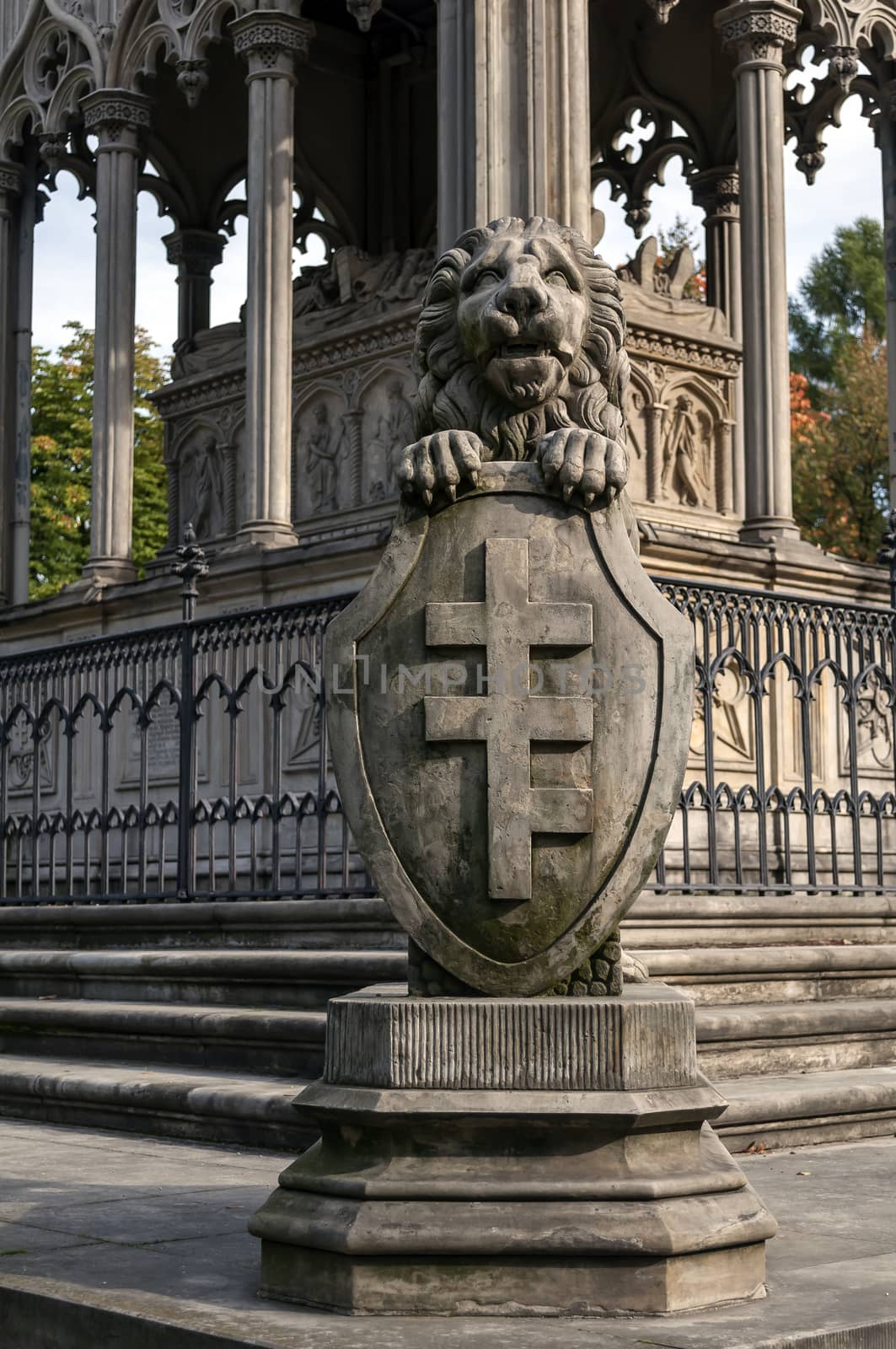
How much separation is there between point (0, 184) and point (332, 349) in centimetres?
465

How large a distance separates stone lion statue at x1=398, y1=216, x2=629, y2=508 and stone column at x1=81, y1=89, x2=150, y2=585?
11.8 m

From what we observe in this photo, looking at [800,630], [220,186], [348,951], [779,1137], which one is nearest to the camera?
[779,1137]

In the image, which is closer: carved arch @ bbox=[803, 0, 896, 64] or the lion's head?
the lion's head

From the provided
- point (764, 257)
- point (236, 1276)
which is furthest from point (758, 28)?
point (236, 1276)

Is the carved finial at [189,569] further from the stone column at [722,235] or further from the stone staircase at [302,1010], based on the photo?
the stone column at [722,235]

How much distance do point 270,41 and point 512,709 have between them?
12.3m

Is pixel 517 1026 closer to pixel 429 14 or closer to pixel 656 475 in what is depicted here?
pixel 656 475

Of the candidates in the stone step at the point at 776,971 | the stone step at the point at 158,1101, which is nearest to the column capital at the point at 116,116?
the stone step at the point at 158,1101

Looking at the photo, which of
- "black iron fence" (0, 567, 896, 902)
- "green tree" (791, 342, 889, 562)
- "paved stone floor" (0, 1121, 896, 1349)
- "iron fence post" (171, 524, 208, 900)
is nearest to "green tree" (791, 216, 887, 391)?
"green tree" (791, 342, 889, 562)

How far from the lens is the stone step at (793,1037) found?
828 cm

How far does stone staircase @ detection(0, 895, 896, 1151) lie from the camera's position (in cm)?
797

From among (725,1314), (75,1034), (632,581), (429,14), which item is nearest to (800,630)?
(75,1034)

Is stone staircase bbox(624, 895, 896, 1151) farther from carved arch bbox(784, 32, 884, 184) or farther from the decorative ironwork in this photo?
carved arch bbox(784, 32, 884, 184)

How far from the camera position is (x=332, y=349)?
1712cm
